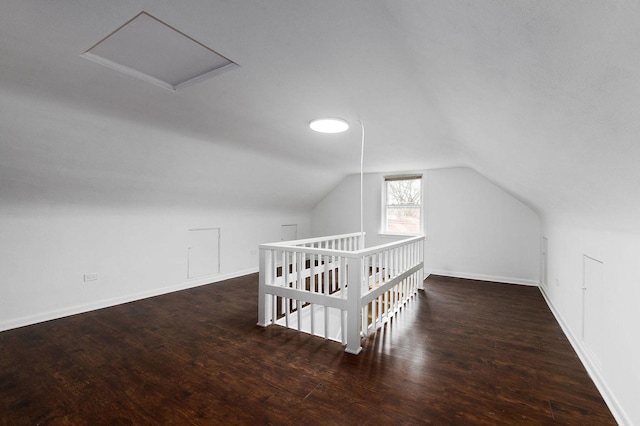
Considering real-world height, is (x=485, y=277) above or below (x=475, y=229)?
below

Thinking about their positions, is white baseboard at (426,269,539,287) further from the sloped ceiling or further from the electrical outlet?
the electrical outlet

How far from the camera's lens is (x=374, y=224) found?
254 inches

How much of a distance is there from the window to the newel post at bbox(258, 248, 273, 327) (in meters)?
3.70

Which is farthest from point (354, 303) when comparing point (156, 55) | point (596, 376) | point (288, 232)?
point (288, 232)

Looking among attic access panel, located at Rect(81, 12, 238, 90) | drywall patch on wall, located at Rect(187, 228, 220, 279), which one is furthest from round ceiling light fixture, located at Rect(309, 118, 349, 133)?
drywall patch on wall, located at Rect(187, 228, 220, 279)

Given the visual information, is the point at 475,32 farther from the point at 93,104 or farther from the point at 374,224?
the point at 374,224

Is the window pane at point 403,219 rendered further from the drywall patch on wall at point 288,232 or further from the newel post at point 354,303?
the newel post at point 354,303

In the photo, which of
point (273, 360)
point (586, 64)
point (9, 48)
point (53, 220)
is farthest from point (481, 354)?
point (53, 220)

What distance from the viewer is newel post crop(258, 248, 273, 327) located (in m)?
3.21

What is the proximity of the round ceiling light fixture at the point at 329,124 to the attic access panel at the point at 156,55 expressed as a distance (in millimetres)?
1100

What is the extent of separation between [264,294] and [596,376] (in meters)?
Result: 3.00

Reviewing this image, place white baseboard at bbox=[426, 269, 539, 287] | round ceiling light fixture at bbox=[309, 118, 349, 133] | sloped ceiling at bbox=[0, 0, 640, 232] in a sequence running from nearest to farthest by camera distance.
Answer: sloped ceiling at bbox=[0, 0, 640, 232] → round ceiling light fixture at bbox=[309, 118, 349, 133] → white baseboard at bbox=[426, 269, 539, 287]

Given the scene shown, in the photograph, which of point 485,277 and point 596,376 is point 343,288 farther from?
point 485,277

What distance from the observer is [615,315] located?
1.85 m
